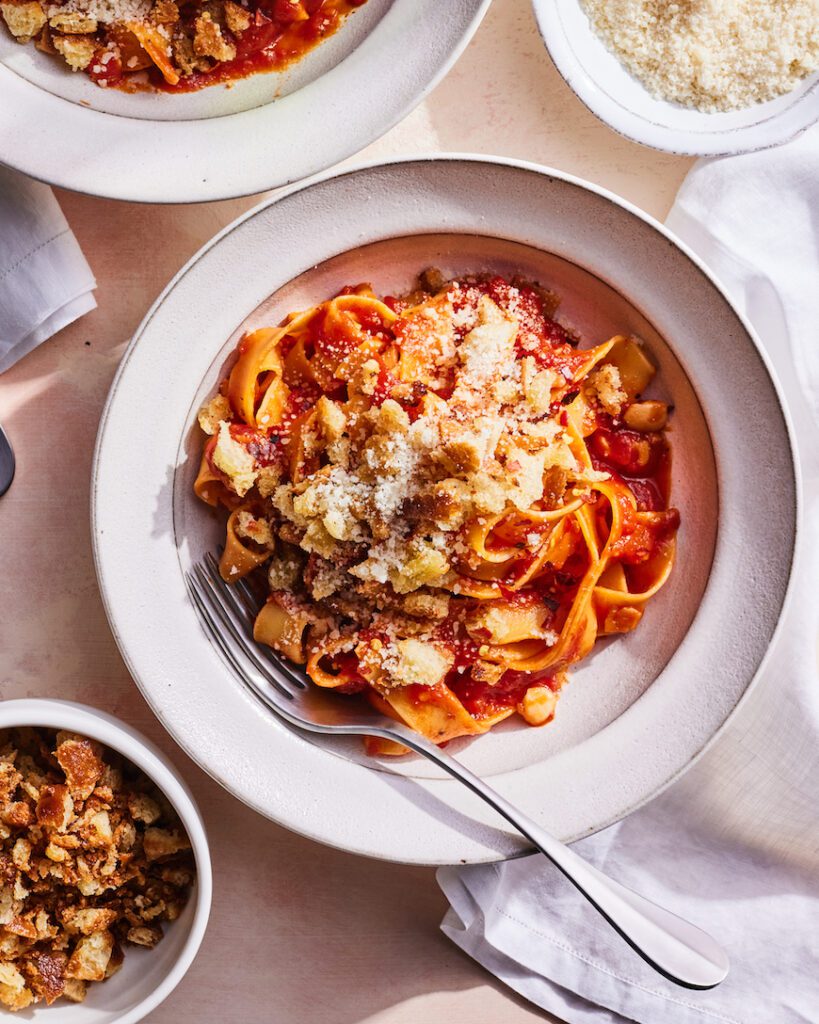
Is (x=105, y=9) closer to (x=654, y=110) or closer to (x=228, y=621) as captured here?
(x=654, y=110)

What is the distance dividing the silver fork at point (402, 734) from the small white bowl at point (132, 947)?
13.0 inches

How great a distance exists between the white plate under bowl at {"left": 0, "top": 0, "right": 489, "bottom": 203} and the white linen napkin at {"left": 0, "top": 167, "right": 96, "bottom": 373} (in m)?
0.22

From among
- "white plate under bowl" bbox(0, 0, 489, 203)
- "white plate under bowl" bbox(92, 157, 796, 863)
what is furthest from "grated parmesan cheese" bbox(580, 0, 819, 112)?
"white plate under bowl" bbox(92, 157, 796, 863)

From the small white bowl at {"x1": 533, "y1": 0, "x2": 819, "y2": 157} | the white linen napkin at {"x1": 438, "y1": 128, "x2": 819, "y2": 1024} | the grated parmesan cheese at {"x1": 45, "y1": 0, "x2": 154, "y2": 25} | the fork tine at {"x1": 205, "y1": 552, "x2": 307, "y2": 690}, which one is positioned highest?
the grated parmesan cheese at {"x1": 45, "y1": 0, "x2": 154, "y2": 25}

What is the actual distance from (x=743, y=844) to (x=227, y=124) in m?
2.64

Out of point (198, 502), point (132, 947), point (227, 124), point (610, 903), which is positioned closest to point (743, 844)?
point (610, 903)

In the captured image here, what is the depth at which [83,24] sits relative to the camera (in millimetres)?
2512

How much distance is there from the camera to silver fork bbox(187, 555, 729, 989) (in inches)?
94.3

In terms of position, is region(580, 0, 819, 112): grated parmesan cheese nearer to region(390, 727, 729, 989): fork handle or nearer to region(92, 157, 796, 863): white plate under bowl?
region(92, 157, 796, 863): white plate under bowl

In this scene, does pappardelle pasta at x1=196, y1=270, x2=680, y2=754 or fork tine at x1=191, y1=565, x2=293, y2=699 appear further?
fork tine at x1=191, y1=565, x2=293, y2=699

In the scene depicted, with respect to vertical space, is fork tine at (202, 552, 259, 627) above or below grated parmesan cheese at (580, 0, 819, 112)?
below

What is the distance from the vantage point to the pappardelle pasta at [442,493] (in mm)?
2264

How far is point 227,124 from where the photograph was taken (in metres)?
2.54

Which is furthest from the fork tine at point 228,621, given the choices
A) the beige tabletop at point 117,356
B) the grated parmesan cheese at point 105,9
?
the grated parmesan cheese at point 105,9
